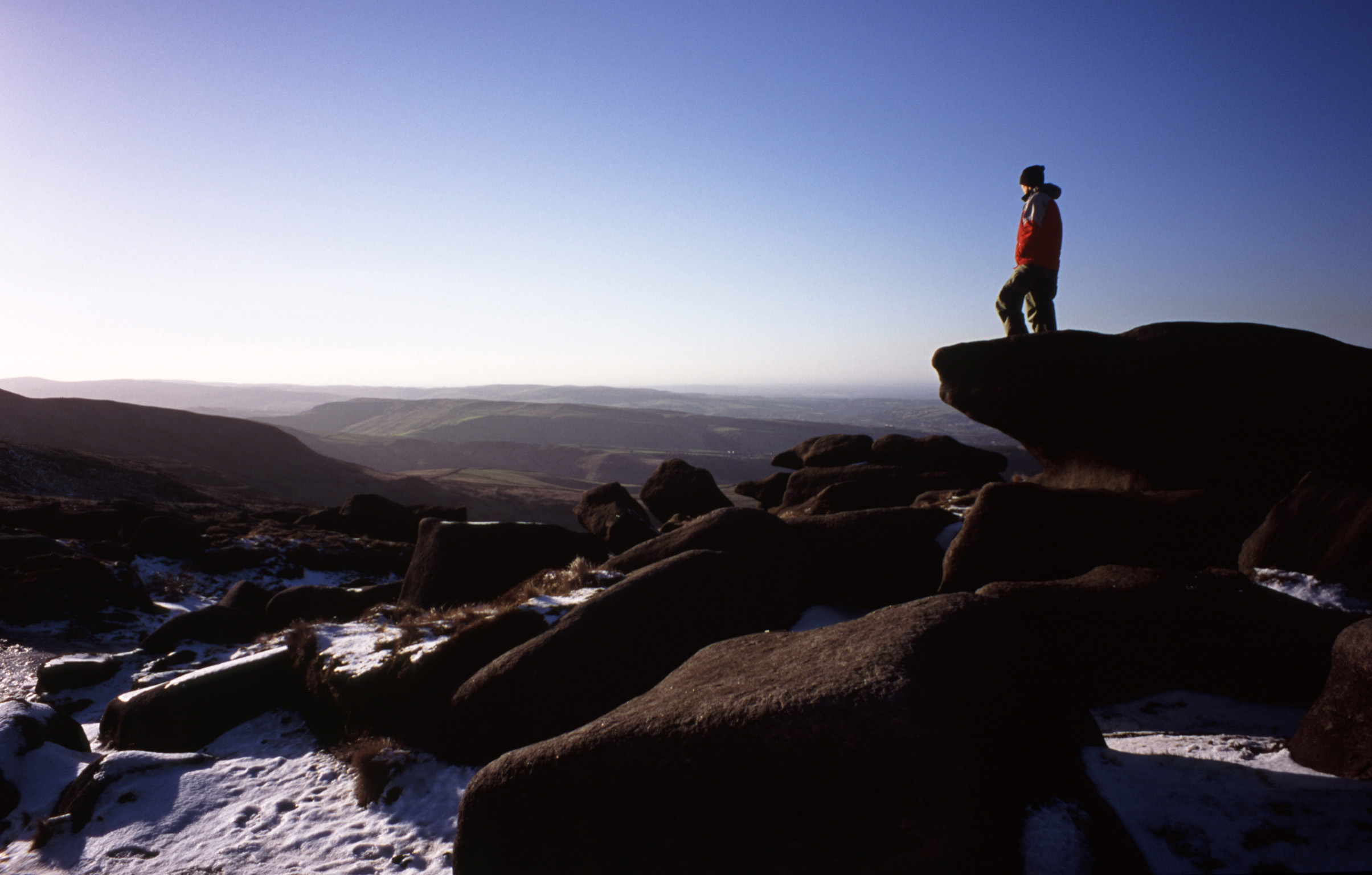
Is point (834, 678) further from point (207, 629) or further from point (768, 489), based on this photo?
point (768, 489)

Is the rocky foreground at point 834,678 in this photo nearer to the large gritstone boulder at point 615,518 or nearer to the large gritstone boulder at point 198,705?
the large gritstone boulder at point 198,705

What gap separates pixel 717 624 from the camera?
26.7 feet

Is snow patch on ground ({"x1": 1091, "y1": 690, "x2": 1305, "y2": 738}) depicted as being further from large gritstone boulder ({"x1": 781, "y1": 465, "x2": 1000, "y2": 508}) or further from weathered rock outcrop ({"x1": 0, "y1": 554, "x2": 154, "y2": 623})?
weathered rock outcrop ({"x1": 0, "y1": 554, "x2": 154, "y2": 623})

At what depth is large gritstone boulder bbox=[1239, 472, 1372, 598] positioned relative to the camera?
20.6ft

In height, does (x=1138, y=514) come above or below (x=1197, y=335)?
below

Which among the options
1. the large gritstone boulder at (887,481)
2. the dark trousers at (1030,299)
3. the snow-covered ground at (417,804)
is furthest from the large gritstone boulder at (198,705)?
the dark trousers at (1030,299)

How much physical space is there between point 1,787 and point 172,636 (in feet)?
18.7

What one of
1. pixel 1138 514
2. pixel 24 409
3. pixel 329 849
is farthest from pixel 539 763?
A: pixel 24 409

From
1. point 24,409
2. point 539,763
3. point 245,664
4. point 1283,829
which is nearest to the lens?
point 1283,829

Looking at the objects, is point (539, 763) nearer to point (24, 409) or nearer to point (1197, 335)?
point (1197, 335)

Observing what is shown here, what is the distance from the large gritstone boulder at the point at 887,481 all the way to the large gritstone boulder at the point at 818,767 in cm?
1122

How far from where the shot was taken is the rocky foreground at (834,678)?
3713mm

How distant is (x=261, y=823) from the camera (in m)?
6.43

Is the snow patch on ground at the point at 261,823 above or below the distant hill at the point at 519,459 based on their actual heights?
above
